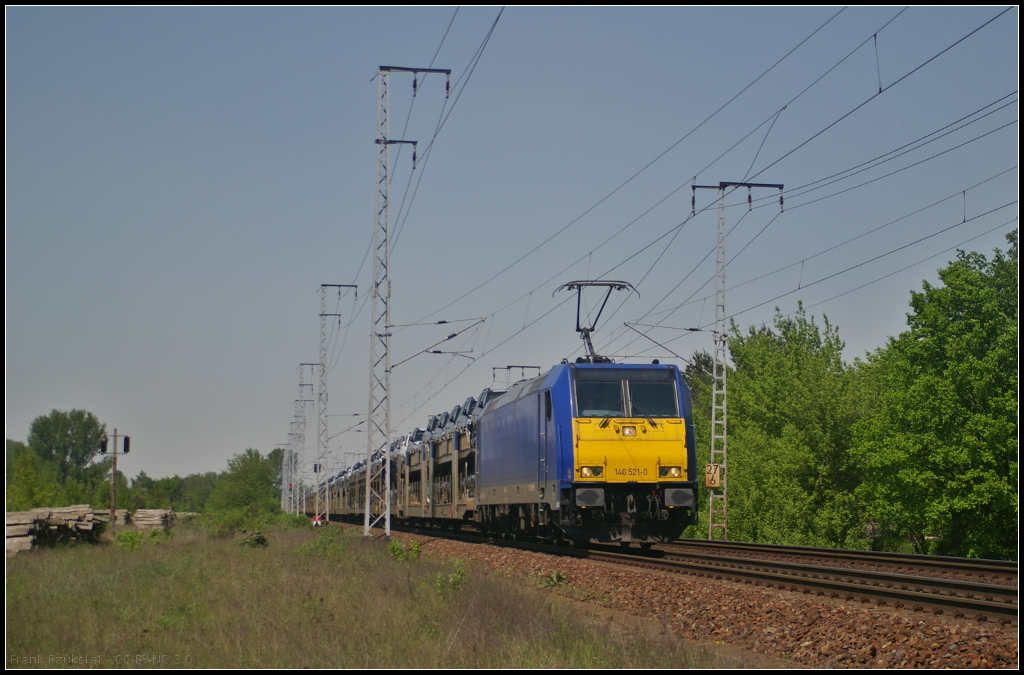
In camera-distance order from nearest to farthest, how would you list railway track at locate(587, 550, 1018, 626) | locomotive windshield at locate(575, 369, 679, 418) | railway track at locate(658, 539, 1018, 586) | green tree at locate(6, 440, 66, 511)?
railway track at locate(587, 550, 1018, 626), railway track at locate(658, 539, 1018, 586), locomotive windshield at locate(575, 369, 679, 418), green tree at locate(6, 440, 66, 511)

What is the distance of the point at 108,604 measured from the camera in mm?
13766

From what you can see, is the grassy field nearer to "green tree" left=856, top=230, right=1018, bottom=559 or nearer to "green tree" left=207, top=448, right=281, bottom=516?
"green tree" left=856, top=230, right=1018, bottom=559

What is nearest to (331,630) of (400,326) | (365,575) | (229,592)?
(229,592)

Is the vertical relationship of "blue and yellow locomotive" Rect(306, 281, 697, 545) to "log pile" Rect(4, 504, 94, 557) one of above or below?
above

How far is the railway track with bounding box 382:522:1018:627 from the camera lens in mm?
10852

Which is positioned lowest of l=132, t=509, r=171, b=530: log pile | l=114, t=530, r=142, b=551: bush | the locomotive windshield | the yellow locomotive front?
l=132, t=509, r=171, b=530: log pile

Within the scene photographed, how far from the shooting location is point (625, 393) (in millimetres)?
19438

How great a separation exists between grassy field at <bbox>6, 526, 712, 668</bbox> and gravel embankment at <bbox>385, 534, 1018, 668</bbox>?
0.99 meters

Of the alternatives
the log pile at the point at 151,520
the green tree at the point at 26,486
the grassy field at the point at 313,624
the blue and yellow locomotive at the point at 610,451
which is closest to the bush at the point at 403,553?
the grassy field at the point at 313,624

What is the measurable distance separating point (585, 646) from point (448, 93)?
Answer: 15994 millimetres

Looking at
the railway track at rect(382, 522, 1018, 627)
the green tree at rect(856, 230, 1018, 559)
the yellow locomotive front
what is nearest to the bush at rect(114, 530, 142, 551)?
the railway track at rect(382, 522, 1018, 627)

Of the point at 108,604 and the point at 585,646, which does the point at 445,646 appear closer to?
the point at 585,646

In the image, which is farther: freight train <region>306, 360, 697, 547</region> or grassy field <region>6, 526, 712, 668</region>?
freight train <region>306, 360, 697, 547</region>

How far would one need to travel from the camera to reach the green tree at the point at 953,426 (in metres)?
31.1
